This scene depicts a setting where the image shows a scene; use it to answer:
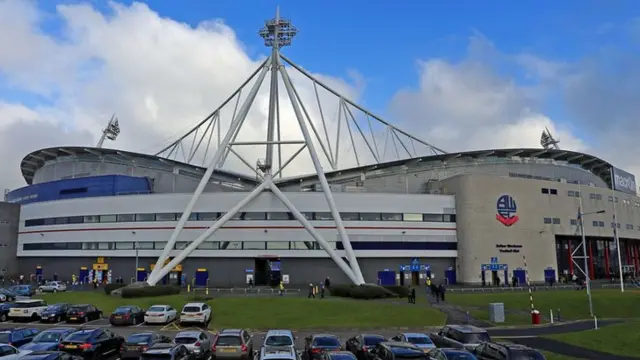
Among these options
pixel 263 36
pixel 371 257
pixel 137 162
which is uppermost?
pixel 263 36

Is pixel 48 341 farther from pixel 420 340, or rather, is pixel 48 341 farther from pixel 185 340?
pixel 420 340

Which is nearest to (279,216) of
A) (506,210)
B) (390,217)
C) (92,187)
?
(390,217)

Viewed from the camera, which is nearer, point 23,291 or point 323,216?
point 23,291

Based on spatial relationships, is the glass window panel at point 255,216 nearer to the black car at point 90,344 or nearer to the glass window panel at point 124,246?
the glass window panel at point 124,246

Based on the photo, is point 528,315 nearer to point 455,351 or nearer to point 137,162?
point 455,351

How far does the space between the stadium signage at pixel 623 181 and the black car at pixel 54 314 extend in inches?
3607

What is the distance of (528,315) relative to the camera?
41344 mm

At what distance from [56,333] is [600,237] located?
279ft

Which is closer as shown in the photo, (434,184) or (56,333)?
(56,333)

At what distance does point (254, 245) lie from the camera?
6919 cm

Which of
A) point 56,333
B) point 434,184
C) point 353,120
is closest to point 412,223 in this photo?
point 434,184

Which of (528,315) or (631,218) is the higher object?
(631,218)

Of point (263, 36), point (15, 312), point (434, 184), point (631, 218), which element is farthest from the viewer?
point (631, 218)

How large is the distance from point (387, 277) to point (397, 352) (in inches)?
2058
